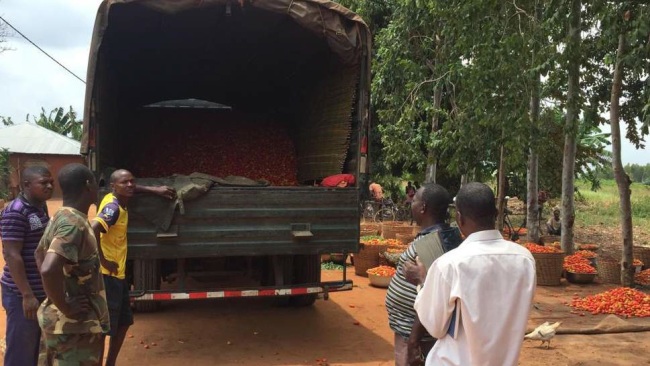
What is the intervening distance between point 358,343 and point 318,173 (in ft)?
6.44

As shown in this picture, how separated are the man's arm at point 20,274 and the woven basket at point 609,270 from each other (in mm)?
8517

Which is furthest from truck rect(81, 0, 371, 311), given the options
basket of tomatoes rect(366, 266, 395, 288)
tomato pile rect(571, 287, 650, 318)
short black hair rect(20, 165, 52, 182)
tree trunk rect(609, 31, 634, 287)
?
tree trunk rect(609, 31, 634, 287)

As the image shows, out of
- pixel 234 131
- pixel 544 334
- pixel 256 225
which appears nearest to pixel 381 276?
pixel 234 131

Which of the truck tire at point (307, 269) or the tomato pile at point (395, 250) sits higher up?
the truck tire at point (307, 269)

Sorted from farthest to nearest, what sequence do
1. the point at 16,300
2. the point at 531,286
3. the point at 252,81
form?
1. the point at 252,81
2. the point at 16,300
3. the point at 531,286

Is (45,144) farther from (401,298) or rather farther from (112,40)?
(401,298)

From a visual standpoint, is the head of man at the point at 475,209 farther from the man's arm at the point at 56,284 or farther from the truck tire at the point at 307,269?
the truck tire at the point at 307,269

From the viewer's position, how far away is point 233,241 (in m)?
5.08

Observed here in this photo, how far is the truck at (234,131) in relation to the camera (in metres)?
5.05

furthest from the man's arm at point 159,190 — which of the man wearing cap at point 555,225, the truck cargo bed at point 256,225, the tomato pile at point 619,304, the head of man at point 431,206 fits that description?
the man wearing cap at point 555,225

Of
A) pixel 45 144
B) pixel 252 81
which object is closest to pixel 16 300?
pixel 252 81

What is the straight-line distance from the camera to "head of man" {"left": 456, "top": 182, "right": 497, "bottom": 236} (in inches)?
86.4

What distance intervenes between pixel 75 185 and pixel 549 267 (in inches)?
302

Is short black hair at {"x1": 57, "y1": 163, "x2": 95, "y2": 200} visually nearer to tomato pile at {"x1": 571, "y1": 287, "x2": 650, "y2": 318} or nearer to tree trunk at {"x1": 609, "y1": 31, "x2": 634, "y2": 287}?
tomato pile at {"x1": 571, "y1": 287, "x2": 650, "y2": 318}
